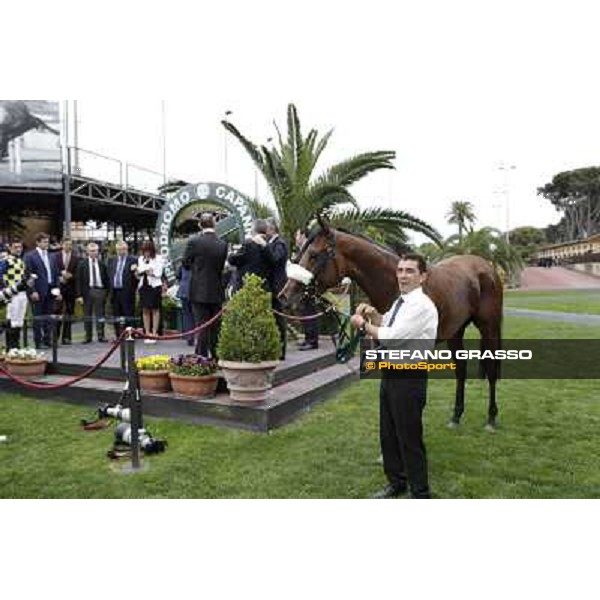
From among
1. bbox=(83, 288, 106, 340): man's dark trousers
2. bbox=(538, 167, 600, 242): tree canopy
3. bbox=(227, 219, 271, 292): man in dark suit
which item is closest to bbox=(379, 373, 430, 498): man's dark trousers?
bbox=(227, 219, 271, 292): man in dark suit

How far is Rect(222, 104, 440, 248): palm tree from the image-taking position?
30.5 ft

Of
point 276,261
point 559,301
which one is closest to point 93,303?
point 276,261

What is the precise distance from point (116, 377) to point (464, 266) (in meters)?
4.13

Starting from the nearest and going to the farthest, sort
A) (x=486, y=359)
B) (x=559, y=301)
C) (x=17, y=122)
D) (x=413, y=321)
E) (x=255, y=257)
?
(x=413, y=321) < (x=486, y=359) < (x=255, y=257) < (x=17, y=122) < (x=559, y=301)

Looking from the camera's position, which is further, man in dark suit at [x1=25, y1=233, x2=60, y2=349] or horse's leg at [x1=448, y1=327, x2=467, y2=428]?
man in dark suit at [x1=25, y1=233, x2=60, y2=349]

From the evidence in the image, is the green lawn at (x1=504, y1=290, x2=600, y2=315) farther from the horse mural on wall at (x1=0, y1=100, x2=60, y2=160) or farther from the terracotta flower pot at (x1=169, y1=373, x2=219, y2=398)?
the horse mural on wall at (x1=0, y1=100, x2=60, y2=160)

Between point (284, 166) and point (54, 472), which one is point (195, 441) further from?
point (284, 166)

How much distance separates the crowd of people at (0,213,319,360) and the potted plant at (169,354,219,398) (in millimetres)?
559

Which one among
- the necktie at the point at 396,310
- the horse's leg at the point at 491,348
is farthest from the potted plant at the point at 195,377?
the horse's leg at the point at 491,348

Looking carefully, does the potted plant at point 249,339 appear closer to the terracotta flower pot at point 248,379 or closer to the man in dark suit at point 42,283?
the terracotta flower pot at point 248,379

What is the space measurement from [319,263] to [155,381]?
254 cm

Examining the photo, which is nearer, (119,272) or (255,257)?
(255,257)

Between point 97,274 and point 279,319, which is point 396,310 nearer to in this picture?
point 279,319

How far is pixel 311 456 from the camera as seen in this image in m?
4.43
